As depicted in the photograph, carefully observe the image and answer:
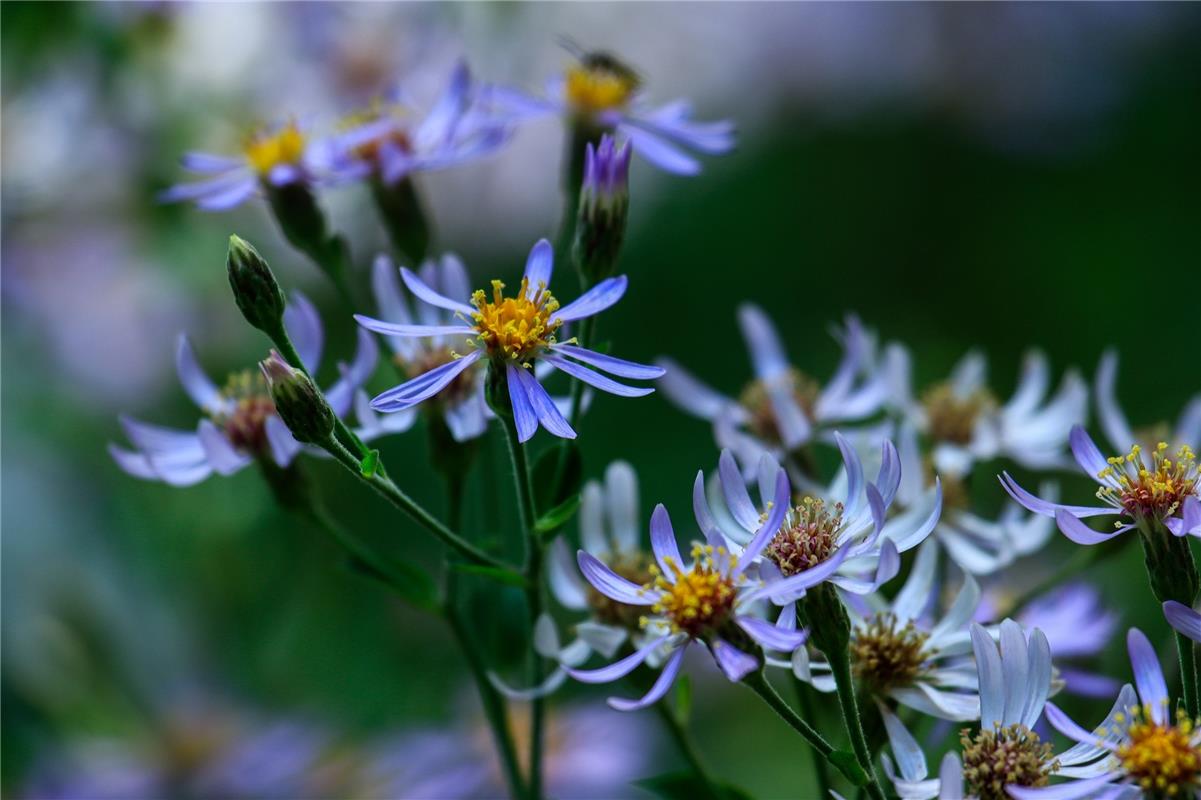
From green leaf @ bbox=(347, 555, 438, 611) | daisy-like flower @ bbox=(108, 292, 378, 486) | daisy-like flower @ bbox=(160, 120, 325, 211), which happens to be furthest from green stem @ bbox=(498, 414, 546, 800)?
daisy-like flower @ bbox=(160, 120, 325, 211)

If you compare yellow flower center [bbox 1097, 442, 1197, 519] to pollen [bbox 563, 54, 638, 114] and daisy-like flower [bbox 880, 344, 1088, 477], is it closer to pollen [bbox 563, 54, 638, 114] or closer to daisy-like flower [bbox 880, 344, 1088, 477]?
daisy-like flower [bbox 880, 344, 1088, 477]

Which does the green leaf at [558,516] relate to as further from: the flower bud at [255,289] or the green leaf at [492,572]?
the flower bud at [255,289]

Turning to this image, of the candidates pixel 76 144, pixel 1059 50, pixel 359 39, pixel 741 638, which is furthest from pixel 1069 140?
pixel 741 638

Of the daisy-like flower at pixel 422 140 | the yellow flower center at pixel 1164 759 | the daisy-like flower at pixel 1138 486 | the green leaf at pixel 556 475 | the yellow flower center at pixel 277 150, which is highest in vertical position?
the yellow flower center at pixel 277 150

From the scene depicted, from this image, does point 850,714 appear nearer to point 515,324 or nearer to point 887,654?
point 887,654

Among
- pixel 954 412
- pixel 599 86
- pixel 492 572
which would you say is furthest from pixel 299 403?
pixel 954 412

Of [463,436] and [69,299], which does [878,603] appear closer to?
[463,436]

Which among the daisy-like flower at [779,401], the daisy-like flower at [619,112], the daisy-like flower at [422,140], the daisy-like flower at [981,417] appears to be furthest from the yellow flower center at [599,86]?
the daisy-like flower at [981,417]
